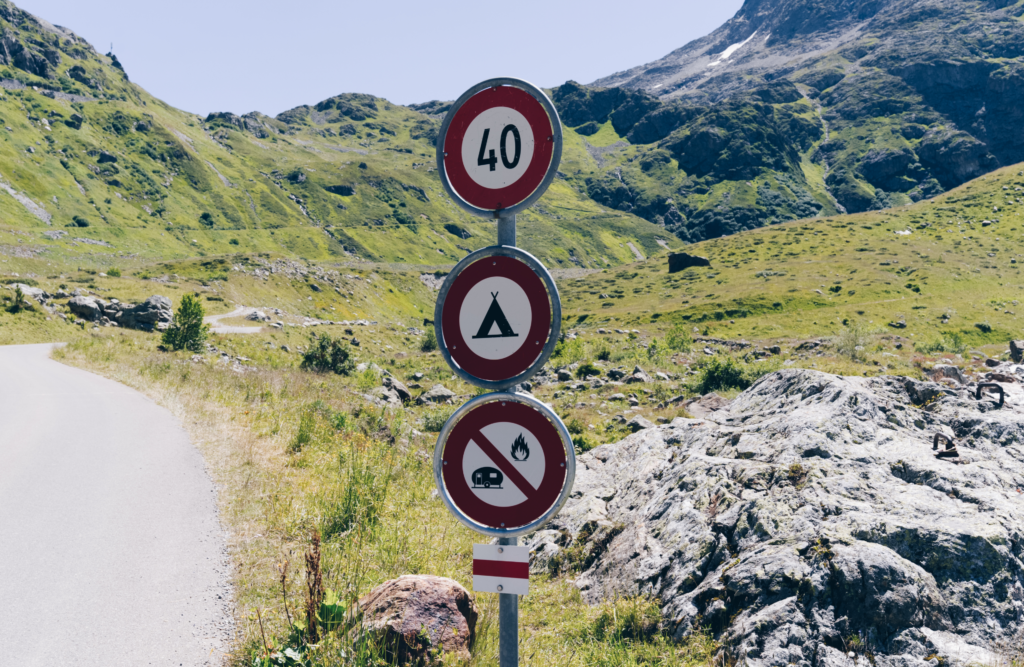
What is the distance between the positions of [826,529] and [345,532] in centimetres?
536

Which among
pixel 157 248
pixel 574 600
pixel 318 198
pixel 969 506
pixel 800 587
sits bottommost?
pixel 574 600

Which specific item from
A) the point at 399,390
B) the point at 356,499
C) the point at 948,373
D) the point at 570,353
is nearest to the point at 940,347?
the point at 948,373

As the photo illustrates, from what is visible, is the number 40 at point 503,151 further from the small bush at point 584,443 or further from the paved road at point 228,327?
the paved road at point 228,327

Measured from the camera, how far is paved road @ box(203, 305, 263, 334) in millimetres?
42472

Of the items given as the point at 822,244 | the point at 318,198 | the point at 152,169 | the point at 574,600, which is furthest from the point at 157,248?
the point at 574,600

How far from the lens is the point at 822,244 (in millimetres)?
88688

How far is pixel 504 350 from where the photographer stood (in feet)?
9.93

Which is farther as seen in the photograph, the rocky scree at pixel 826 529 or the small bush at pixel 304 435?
the small bush at pixel 304 435

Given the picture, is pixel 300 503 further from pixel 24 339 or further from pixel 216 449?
pixel 24 339

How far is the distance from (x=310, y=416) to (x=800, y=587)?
9.98 meters

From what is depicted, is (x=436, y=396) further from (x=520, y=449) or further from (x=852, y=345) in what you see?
(x=852, y=345)

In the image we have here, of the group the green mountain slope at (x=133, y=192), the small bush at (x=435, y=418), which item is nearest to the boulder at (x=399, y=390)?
the small bush at (x=435, y=418)

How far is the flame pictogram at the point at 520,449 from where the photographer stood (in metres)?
2.93

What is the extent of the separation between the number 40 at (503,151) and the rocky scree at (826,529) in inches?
175
